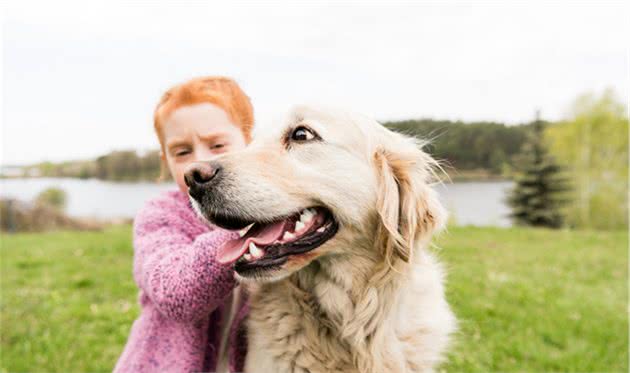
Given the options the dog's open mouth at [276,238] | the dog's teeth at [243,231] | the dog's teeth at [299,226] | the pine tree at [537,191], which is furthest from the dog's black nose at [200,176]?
the pine tree at [537,191]

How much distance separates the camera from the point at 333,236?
2.11 metres

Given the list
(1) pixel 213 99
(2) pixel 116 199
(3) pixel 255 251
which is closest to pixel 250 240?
(3) pixel 255 251

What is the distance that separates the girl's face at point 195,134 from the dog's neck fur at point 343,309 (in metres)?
0.82

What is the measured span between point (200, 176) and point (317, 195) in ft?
1.72

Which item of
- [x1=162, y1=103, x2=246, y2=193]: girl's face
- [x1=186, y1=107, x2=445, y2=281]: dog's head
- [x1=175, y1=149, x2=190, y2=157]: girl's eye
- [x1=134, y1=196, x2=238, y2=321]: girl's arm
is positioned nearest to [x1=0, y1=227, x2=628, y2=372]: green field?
[x1=186, y1=107, x2=445, y2=281]: dog's head

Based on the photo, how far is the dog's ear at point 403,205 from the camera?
2064 millimetres

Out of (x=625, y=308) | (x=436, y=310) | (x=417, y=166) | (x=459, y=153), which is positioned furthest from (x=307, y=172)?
(x=625, y=308)

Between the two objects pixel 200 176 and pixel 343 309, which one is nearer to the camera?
pixel 200 176

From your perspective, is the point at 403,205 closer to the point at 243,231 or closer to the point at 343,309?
the point at 343,309

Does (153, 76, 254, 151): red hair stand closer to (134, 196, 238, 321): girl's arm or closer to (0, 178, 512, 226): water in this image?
(134, 196, 238, 321): girl's arm

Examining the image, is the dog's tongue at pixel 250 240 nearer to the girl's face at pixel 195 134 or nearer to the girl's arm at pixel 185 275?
the girl's arm at pixel 185 275

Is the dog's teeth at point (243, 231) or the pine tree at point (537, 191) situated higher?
the dog's teeth at point (243, 231)

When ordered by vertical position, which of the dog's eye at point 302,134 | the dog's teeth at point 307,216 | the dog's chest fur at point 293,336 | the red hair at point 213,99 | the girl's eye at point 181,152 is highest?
the red hair at point 213,99

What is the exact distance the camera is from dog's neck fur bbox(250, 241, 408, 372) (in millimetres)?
2082
